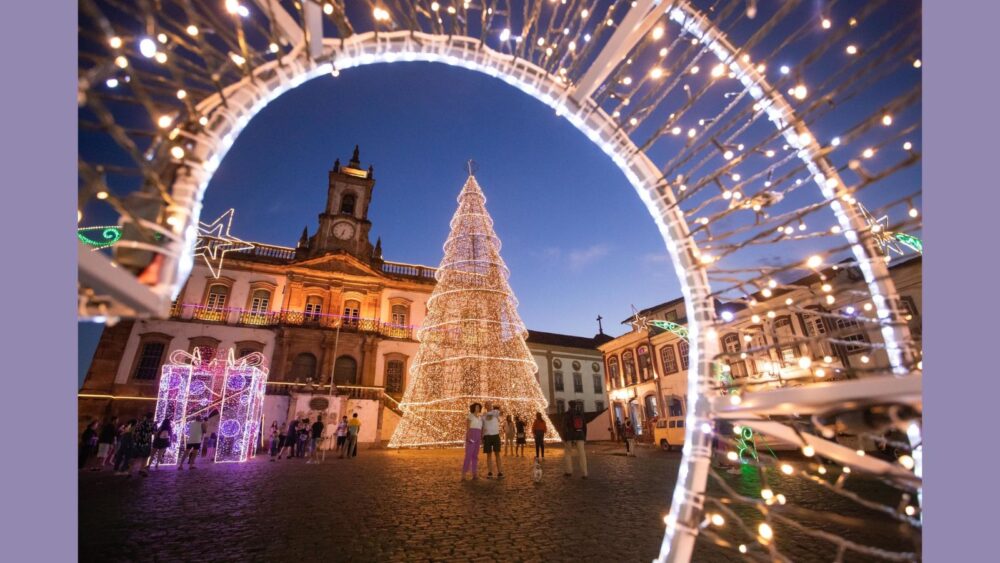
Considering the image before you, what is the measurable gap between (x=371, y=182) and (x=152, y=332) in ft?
53.1

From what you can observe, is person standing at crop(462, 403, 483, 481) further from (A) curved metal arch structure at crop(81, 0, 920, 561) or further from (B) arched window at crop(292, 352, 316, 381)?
(B) arched window at crop(292, 352, 316, 381)

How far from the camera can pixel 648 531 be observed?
13.7 ft

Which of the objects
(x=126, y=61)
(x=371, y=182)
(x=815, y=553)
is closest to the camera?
(x=126, y=61)

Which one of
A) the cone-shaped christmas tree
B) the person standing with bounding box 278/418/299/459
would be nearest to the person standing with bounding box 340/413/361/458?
the person standing with bounding box 278/418/299/459

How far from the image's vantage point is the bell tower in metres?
29.1

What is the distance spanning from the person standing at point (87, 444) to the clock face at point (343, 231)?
18.1 metres

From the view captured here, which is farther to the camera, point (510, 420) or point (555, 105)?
point (510, 420)

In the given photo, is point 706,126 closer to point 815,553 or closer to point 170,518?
point 815,553

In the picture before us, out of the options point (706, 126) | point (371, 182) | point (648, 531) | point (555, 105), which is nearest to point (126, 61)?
point (555, 105)

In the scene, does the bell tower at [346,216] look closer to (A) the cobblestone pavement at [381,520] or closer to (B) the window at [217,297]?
(B) the window at [217,297]

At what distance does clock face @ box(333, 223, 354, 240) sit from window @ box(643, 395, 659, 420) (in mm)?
22533

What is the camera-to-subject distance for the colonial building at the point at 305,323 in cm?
2206

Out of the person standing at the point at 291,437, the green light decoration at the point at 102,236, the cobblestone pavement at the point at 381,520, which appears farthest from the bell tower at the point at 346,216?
the green light decoration at the point at 102,236

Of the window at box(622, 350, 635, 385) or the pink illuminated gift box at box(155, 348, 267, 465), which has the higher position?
the window at box(622, 350, 635, 385)
